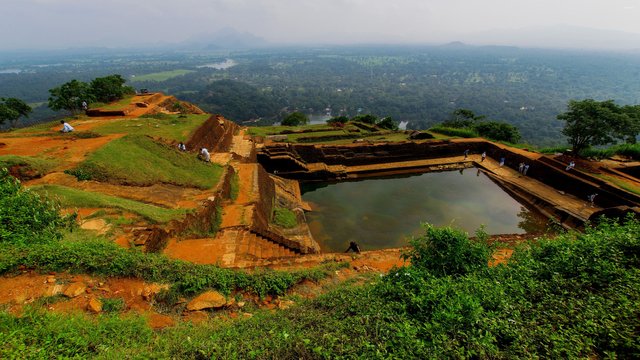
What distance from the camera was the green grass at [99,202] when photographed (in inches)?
297

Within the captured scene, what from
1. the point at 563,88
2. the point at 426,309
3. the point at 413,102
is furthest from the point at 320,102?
the point at 563,88

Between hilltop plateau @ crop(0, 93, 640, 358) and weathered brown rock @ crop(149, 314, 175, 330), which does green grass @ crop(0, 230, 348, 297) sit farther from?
weathered brown rock @ crop(149, 314, 175, 330)

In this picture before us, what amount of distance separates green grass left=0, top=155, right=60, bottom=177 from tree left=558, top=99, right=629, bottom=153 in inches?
971

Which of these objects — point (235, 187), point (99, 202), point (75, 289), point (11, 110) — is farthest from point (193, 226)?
point (11, 110)

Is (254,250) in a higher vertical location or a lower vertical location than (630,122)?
lower

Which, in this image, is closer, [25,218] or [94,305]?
[94,305]

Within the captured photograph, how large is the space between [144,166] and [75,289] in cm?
698

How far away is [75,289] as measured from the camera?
4957mm

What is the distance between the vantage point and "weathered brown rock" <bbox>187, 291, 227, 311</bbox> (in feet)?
17.9

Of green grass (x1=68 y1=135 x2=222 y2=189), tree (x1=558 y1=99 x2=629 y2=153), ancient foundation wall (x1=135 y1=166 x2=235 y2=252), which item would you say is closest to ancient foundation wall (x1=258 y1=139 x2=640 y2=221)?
tree (x1=558 y1=99 x2=629 y2=153)

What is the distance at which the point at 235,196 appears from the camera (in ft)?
40.1

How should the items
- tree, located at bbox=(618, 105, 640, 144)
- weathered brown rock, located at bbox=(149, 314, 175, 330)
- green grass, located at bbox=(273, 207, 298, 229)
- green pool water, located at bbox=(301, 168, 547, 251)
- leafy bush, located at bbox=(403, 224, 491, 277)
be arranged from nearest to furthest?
weathered brown rock, located at bbox=(149, 314, 175, 330) → leafy bush, located at bbox=(403, 224, 491, 277) → green grass, located at bbox=(273, 207, 298, 229) → green pool water, located at bbox=(301, 168, 547, 251) → tree, located at bbox=(618, 105, 640, 144)

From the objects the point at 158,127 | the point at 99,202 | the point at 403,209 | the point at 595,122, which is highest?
the point at 595,122

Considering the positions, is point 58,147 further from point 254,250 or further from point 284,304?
point 284,304
